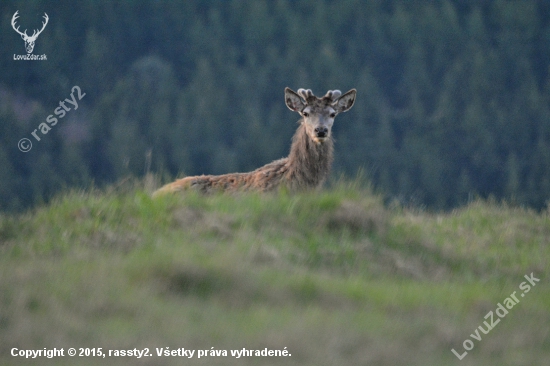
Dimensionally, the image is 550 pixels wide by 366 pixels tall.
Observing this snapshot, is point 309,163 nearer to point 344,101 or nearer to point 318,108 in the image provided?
point 318,108

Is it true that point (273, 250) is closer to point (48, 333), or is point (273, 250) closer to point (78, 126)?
point (48, 333)

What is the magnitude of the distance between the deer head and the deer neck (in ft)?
0.40

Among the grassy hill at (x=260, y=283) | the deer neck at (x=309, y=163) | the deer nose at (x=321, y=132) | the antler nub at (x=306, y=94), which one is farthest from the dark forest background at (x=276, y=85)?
the grassy hill at (x=260, y=283)

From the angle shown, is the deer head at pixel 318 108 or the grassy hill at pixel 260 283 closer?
the grassy hill at pixel 260 283

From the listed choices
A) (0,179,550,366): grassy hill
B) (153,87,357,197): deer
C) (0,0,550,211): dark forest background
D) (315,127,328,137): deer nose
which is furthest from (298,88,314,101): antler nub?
(0,0,550,211): dark forest background

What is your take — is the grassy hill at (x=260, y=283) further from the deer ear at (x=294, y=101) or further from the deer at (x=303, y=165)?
the deer ear at (x=294, y=101)

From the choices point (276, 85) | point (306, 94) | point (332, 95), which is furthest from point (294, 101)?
point (276, 85)

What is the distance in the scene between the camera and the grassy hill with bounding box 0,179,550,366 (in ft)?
22.4

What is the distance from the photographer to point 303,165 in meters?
12.5

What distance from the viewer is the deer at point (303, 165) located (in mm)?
12445

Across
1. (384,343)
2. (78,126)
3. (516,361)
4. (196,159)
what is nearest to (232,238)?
(384,343)

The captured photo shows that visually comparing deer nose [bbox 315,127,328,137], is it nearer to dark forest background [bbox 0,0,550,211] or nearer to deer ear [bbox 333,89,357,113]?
deer ear [bbox 333,89,357,113]

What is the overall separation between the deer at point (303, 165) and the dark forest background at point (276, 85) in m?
34.3

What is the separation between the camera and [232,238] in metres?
9.14
